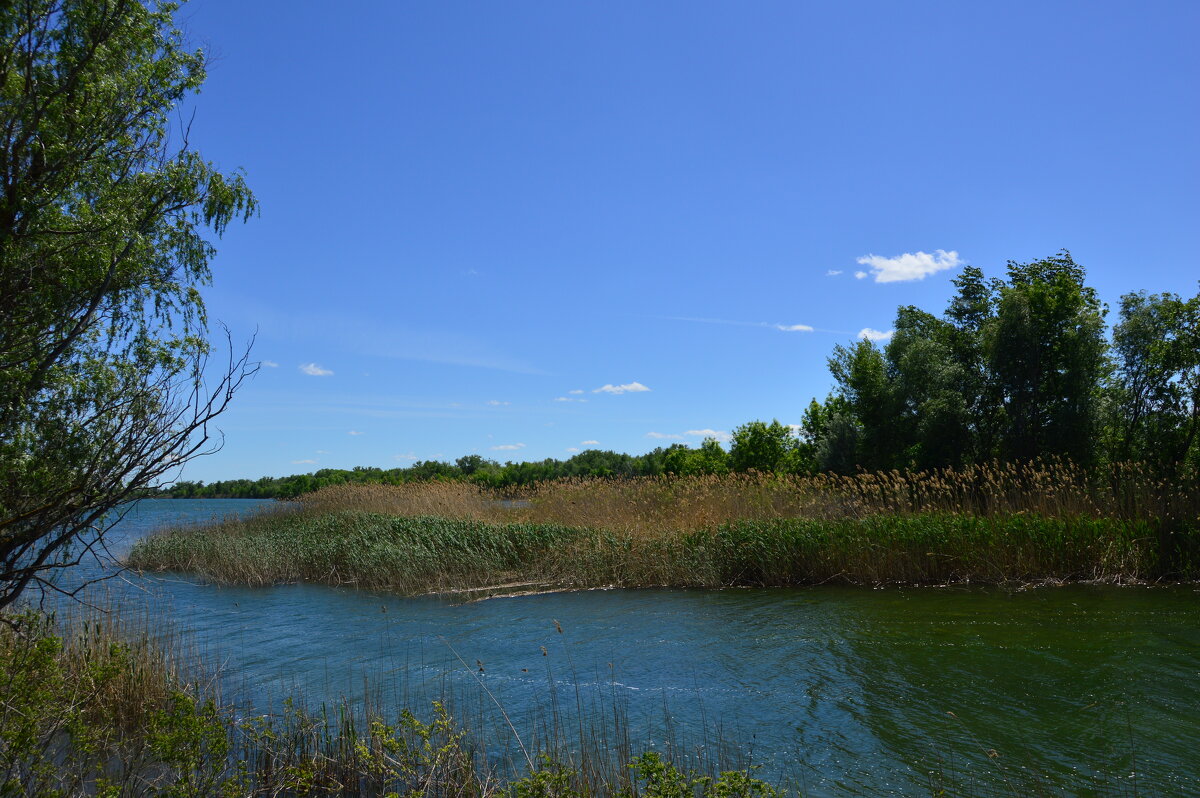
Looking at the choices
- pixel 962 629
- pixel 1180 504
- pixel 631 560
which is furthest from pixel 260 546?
pixel 1180 504

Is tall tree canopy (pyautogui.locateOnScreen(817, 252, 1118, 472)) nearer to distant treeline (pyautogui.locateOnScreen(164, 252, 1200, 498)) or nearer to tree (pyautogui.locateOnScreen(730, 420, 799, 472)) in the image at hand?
distant treeline (pyautogui.locateOnScreen(164, 252, 1200, 498))

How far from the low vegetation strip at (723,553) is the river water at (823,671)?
699mm

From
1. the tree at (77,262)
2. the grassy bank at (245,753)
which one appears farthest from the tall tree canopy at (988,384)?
the tree at (77,262)

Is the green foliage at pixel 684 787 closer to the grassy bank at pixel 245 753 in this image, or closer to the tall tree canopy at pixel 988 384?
the grassy bank at pixel 245 753

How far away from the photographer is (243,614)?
15.0m

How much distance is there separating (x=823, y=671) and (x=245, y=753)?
6738 mm

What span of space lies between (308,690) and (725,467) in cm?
3802

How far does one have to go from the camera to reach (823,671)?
9.85 meters

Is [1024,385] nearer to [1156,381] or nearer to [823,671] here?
[1156,381]

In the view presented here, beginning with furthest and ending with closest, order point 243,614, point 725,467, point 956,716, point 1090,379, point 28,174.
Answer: point 725,467 → point 1090,379 → point 243,614 → point 956,716 → point 28,174

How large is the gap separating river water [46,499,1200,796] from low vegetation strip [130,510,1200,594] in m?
0.70

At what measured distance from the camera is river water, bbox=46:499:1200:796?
6895 millimetres

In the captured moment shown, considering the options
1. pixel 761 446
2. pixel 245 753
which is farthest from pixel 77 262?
pixel 761 446

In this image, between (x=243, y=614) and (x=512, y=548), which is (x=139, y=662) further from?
(x=512, y=548)
